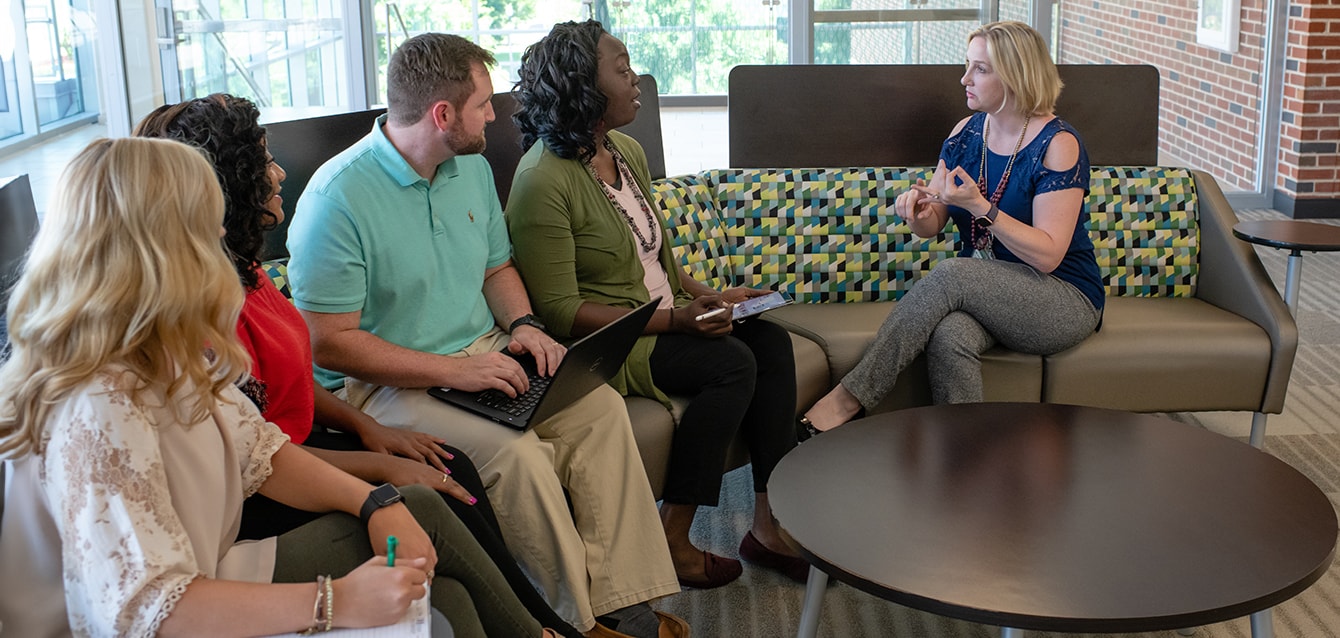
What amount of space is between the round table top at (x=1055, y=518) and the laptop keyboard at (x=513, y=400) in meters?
0.45

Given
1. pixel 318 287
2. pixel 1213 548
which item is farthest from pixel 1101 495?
pixel 318 287

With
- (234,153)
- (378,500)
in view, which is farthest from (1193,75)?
(378,500)

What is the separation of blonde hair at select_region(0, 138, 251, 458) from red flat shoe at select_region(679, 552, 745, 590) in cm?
135

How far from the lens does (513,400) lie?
2.20 metres

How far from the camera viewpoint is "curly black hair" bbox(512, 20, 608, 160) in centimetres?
254

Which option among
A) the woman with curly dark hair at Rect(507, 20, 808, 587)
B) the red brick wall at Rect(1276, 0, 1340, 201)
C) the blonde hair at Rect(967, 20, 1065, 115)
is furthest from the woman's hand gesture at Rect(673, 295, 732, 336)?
the red brick wall at Rect(1276, 0, 1340, 201)

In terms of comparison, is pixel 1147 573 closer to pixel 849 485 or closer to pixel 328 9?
pixel 849 485

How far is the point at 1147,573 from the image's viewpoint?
66.7 inches

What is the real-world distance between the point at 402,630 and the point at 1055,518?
39.6 inches

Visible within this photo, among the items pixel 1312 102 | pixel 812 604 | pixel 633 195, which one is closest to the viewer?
pixel 812 604

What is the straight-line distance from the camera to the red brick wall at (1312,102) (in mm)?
5711

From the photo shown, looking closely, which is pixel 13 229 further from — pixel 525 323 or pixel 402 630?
pixel 525 323

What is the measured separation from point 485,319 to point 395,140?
15.0 inches

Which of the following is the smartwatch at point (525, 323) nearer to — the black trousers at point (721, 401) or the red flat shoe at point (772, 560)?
the black trousers at point (721, 401)
